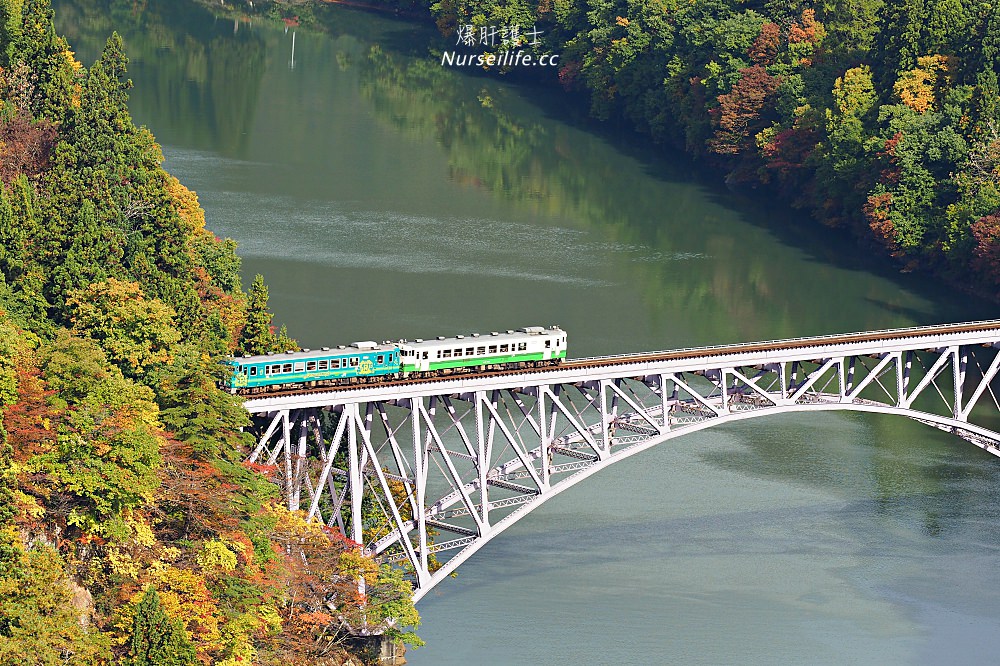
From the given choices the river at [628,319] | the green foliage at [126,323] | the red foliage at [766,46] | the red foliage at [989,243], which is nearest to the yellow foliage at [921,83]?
the river at [628,319]

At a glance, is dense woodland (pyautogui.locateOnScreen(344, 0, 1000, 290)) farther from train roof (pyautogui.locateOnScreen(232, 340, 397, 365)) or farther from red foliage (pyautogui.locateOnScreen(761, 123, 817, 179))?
train roof (pyautogui.locateOnScreen(232, 340, 397, 365))

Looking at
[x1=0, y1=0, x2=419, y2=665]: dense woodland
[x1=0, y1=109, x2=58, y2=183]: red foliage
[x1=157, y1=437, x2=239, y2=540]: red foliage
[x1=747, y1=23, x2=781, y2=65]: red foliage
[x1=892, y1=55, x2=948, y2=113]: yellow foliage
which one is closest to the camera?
[x1=0, y1=0, x2=419, y2=665]: dense woodland

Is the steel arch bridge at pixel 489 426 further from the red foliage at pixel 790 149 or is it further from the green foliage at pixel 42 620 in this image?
the red foliage at pixel 790 149

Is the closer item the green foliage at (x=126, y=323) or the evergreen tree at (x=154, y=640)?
the evergreen tree at (x=154, y=640)

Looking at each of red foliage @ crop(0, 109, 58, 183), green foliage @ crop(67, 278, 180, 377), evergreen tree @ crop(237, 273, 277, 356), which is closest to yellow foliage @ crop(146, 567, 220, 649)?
green foliage @ crop(67, 278, 180, 377)

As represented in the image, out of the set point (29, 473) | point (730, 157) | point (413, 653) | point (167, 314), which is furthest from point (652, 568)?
point (730, 157)
